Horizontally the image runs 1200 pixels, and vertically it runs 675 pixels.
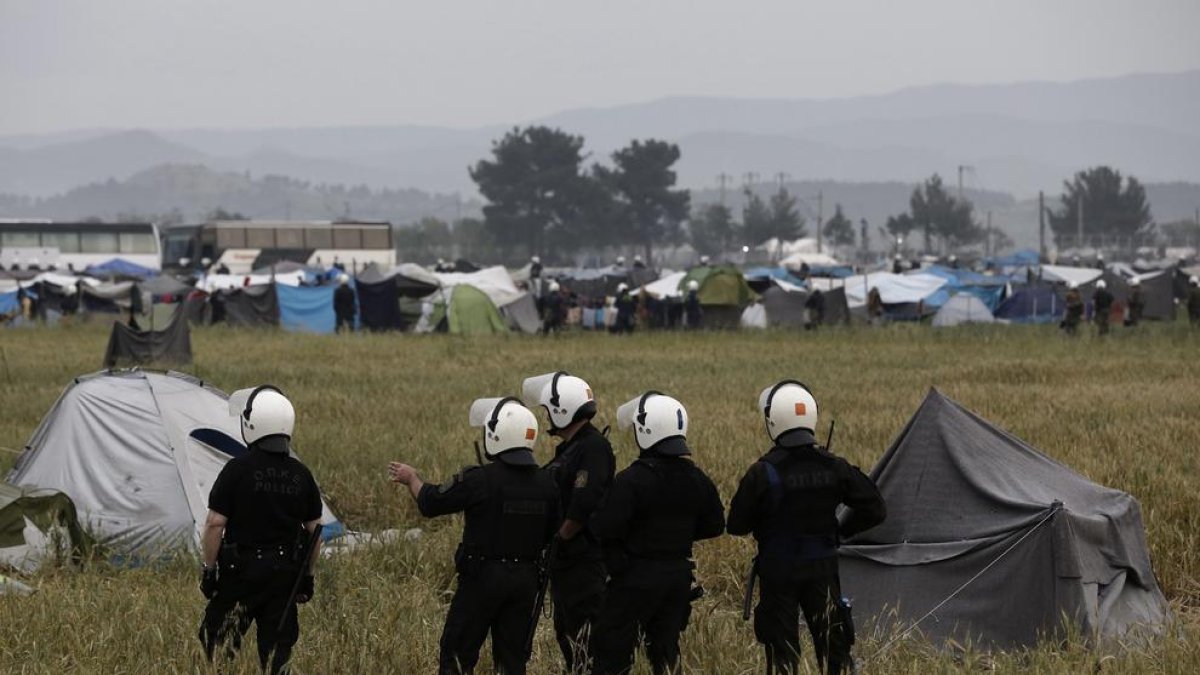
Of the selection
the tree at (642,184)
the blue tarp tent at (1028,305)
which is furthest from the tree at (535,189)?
the blue tarp tent at (1028,305)

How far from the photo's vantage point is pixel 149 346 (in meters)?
29.6

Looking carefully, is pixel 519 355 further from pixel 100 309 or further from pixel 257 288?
pixel 100 309

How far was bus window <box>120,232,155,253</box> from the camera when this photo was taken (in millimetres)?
83375

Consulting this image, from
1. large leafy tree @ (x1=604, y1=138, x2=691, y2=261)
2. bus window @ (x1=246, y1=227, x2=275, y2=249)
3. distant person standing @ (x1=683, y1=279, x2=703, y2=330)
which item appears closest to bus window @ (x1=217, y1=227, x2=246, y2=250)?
→ bus window @ (x1=246, y1=227, x2=275, y2=249)

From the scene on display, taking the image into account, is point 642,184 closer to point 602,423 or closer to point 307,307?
point 307,307

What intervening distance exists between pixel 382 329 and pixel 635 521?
39.6 metres

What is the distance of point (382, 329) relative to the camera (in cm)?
4706

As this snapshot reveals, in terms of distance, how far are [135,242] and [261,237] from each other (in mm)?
7108

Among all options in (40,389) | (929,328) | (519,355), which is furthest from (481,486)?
(929,328)

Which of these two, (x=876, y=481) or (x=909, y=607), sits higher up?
(x=876, y=481)

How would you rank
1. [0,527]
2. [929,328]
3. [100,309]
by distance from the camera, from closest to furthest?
[0,527]
[929,328]
[100,309]

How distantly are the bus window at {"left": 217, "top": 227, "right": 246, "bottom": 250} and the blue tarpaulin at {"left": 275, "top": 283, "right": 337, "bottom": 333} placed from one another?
33918 millimetres

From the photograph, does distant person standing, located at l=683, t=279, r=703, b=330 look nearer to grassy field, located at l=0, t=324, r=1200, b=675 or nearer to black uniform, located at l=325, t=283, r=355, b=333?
grassy field, located at l=0, t=324, r=1200, b=675

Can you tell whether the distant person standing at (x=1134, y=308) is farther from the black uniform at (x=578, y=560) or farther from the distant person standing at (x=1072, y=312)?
the black uniform at (x=578, y=560)
